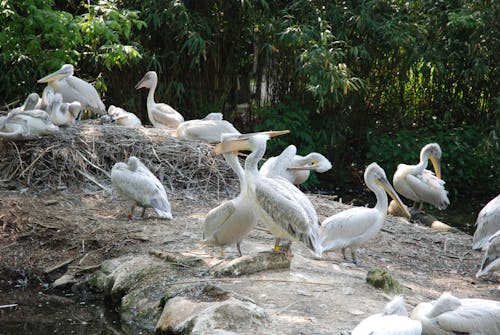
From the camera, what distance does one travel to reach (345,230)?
6.70m

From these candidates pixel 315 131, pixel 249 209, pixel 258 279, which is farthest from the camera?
pixel 315 131

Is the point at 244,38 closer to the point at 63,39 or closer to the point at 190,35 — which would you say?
the point at 190,35

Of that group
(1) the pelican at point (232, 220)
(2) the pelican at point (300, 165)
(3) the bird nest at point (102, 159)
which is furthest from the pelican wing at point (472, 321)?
(3) the bird nest at point (102, 159)

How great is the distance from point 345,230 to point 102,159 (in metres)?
3.53

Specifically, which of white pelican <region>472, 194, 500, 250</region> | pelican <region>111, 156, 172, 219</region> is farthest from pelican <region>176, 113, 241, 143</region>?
white pelican <region>472, 194, 500, 250</region>

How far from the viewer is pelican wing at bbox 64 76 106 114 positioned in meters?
10.3

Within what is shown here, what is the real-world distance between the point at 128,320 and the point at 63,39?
17.6ft

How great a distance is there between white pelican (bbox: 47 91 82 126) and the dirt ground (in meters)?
1.23

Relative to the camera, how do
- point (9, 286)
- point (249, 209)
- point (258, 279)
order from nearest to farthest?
point (258, 279) < point (249, 209) < point (9, 286)

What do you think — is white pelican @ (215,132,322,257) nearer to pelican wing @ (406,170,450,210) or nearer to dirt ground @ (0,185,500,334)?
dirt ground @ (0,185,500,334)

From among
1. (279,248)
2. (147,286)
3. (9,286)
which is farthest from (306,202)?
(9,286)

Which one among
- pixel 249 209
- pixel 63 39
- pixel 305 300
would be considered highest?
pixel 63 39

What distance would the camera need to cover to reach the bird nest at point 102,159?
8.62m

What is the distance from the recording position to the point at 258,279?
573 centimetres
